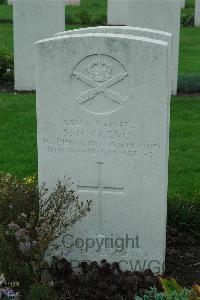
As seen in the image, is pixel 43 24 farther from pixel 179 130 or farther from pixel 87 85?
pixel 87 85

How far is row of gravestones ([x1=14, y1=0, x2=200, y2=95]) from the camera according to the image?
10.4 m

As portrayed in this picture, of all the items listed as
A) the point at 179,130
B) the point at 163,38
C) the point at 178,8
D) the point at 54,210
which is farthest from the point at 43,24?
the point at 54,210

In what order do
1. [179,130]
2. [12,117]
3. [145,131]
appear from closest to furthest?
[145,131] → [179,130] → [12,117]

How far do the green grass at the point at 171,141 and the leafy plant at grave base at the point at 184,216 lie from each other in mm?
203

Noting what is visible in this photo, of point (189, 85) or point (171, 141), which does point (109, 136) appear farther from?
point (189, 85)

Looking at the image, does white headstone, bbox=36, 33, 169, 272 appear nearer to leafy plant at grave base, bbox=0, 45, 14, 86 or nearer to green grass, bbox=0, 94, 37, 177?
green grass, bbox=0, 94, 37, 177

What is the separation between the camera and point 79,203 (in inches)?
186

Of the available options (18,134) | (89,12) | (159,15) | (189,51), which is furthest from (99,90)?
(89,12)

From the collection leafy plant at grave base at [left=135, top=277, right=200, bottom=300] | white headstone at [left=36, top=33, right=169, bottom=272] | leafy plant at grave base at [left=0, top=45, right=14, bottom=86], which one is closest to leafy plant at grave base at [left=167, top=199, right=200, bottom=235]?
white headstone at [left=36, top=33, right=169, bottom=272]

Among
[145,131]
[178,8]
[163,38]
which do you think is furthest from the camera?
[178,8]

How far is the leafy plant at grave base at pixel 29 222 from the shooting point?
4.17 metres

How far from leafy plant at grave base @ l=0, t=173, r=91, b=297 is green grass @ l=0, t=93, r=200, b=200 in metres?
1.43

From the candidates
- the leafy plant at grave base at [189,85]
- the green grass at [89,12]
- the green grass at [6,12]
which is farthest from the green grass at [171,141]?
the green grass at [6,12]

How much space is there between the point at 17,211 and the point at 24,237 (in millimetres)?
381
